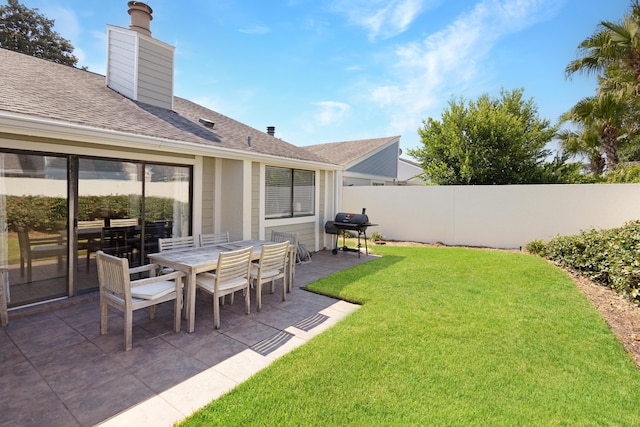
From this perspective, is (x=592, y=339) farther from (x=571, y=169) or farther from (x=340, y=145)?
(x=340, y=145)

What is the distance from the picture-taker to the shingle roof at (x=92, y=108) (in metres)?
4.14

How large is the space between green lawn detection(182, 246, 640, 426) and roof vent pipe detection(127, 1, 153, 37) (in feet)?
23.9

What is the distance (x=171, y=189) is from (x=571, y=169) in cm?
1672

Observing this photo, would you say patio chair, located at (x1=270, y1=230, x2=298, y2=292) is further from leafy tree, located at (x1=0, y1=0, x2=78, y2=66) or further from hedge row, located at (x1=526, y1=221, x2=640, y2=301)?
leafy tree, located at (x1=0, y1=0, x2=78, y2=66)

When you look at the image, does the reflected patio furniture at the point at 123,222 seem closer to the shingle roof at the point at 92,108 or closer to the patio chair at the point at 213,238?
the patio chair at the point at 213,238

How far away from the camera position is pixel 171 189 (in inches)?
240

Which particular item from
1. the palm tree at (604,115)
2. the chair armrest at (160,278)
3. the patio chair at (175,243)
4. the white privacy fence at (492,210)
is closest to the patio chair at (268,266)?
the chair armrest at (160,278)

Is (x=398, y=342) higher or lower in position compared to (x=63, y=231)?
lower

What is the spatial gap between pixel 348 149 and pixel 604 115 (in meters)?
11.3

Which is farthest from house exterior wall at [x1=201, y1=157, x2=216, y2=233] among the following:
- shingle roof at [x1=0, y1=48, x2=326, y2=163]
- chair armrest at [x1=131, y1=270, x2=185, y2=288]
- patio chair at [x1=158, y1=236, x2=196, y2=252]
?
chair armrest at [x1=131, y1=270, x2=185, y2=288]

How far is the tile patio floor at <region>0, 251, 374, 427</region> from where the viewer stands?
247cm

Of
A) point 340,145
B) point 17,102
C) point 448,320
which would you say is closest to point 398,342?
point 448,320

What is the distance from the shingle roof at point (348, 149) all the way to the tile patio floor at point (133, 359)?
486 inches

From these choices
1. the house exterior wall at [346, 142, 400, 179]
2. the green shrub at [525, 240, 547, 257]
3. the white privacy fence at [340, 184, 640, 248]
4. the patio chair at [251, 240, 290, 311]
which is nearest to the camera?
the patio chair at [251, 240, 290, 311]
